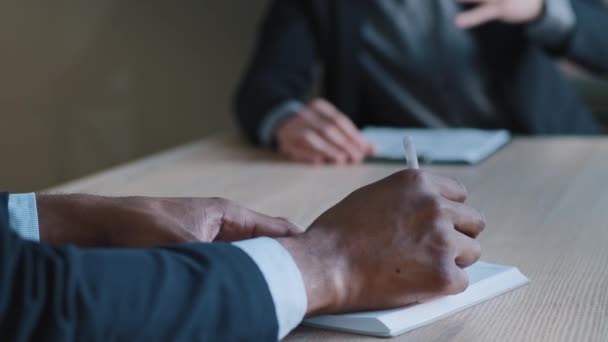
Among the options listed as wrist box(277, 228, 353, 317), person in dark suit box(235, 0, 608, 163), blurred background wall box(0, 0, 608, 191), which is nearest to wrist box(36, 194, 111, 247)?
wrist box(277, 228, 353, 317)

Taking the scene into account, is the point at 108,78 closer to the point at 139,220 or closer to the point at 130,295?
the point at 139,220

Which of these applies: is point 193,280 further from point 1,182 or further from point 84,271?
point 1,182

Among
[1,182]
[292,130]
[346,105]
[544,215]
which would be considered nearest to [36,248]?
[544,215]

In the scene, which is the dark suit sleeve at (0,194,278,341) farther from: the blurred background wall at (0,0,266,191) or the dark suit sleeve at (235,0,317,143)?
the blurred background wall at (0,0,266,191)

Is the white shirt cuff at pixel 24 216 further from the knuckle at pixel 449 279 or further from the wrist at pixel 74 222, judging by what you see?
the knuckle at pixel 449 279

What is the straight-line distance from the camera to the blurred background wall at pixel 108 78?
7.79 ft

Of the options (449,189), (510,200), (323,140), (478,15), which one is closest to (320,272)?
(449,189)

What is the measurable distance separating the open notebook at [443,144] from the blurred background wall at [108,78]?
1.15 metres

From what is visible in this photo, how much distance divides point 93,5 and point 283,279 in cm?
200

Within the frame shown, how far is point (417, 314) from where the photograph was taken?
69cm

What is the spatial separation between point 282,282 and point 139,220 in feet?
0.65

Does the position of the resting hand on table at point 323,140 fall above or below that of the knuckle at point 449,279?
below

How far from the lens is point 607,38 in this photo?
1.79 m

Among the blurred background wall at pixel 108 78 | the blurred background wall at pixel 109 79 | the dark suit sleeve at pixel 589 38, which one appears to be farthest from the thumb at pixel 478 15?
the blurred background wall at pixel 108 78
